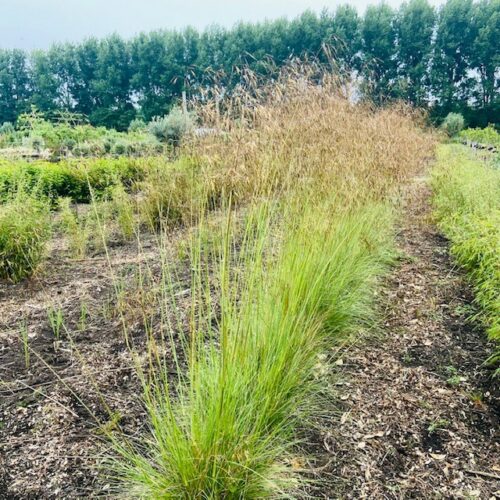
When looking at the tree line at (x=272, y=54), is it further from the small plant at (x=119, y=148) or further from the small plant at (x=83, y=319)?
the small plant at (x=83, y=319)

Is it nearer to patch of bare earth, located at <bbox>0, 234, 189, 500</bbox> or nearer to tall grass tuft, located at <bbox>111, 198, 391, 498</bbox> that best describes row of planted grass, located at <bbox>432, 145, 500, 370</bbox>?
tall grass tuft, located at <bbox>111, 198, 391, 498</bbox>

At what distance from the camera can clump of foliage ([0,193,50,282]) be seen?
9.00ft

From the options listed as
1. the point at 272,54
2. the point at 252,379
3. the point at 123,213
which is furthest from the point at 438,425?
the point at 272,54

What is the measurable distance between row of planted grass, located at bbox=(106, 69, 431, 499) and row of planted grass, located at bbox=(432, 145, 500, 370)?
614 millimetres

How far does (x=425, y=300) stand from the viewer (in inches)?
100

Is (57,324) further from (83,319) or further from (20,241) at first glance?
(20,241)

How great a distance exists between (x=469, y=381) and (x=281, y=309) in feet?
3.30

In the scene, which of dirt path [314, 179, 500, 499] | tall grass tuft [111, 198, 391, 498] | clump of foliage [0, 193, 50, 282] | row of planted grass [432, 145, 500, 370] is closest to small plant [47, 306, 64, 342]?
tall grass tuft [111, 198, 391, 498]

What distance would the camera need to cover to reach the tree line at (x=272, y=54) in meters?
21.7

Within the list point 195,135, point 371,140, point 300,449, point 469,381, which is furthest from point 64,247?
point 469,381

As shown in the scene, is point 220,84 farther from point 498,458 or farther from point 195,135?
point 498,458

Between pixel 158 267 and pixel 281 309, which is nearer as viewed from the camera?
pixel 281 309

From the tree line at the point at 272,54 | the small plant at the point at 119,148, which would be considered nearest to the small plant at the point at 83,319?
the small plant at the point at 119,148

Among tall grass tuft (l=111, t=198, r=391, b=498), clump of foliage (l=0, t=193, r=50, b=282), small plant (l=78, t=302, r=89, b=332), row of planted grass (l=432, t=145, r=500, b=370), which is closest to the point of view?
tall grass tuft (l=111, t=198, r=391, b=498)
